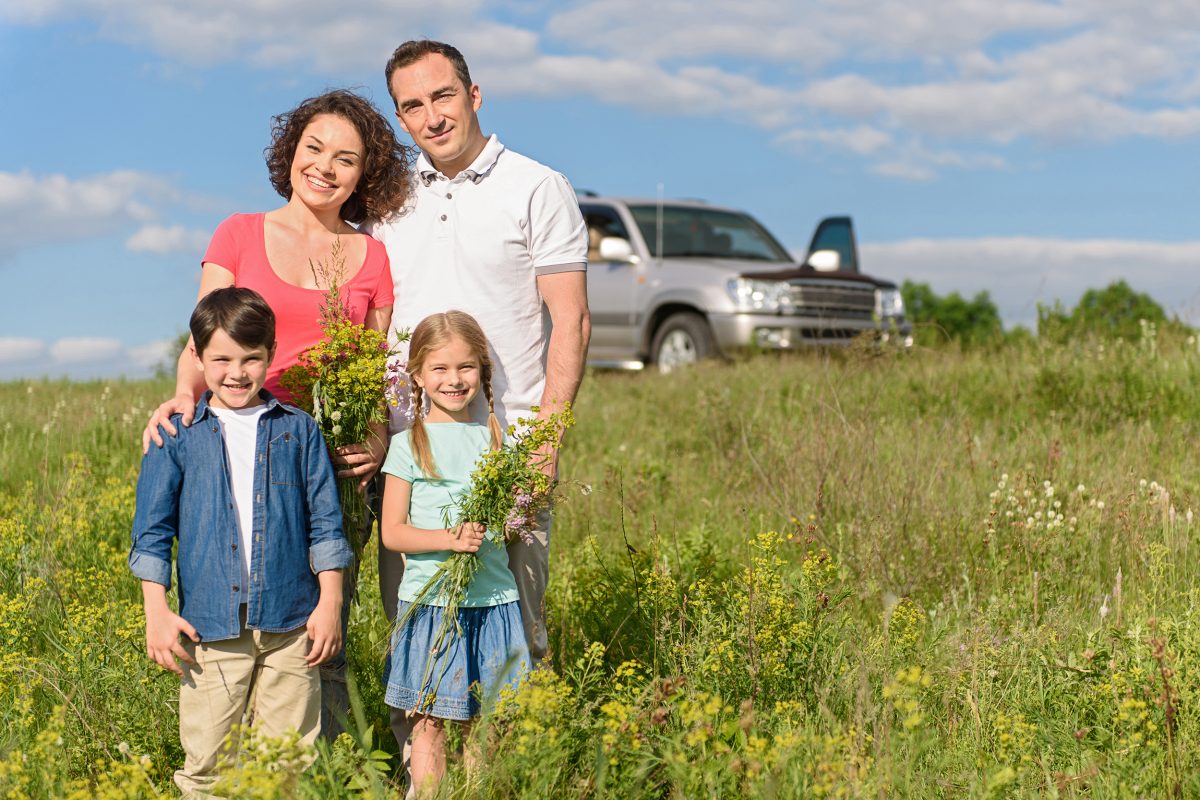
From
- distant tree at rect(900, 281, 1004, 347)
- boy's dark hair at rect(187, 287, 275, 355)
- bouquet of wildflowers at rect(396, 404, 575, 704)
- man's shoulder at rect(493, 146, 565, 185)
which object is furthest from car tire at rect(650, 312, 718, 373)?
distant tree at rect(900, 281, 1004, 347)

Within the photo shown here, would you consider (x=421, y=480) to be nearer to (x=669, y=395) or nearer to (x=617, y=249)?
(x=669, y=395)

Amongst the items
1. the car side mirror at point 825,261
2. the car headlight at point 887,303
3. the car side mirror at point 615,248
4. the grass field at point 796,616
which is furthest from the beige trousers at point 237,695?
the car headlight at point 887,303

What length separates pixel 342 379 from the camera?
11.2 feet

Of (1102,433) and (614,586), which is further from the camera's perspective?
(1102,433)

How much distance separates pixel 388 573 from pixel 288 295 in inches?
38.7

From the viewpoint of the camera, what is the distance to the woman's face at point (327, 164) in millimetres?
3746

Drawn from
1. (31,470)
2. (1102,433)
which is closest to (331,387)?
(31,470)

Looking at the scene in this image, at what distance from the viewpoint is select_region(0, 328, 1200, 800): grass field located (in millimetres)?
3066

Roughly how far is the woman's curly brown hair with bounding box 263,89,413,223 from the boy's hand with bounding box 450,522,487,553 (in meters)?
1.22

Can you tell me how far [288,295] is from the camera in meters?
3.65

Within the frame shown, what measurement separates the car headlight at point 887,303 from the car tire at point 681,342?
7.52 ft

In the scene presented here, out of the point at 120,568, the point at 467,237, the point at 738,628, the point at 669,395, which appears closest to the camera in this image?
the point at 467,237

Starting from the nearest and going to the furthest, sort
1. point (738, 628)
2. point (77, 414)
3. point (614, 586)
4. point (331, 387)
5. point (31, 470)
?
point (331, 387)
point (738, 628)
point (614, 586)
point (31, 470)
point (77, 414)

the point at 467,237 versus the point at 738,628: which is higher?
the point at 467,237
